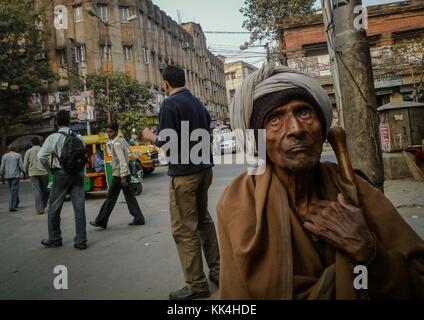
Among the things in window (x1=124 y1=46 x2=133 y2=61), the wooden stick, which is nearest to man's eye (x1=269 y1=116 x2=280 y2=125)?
the wooden stick

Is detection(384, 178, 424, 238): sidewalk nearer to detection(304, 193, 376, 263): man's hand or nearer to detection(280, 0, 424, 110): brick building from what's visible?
detection(304, 193, 376, 263): man's hand

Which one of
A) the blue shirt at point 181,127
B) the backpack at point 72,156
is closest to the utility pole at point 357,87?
the blue shirt at point 181,127

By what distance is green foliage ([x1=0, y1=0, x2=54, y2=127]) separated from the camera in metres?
22.1

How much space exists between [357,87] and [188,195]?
1638 millimetres

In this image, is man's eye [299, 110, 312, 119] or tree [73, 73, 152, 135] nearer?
man's eye [299, 110, 312, 119]

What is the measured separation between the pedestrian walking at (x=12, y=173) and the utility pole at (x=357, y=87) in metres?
9.27

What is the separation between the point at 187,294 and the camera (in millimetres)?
3133

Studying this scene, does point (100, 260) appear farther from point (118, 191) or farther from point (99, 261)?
point (118, 191)

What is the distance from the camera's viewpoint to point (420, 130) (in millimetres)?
10227

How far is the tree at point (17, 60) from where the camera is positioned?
72.6 ft

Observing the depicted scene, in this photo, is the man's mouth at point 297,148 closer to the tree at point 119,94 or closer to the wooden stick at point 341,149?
the wooden stick at point 341,149

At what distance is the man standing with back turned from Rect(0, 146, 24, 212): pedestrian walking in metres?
7.66
